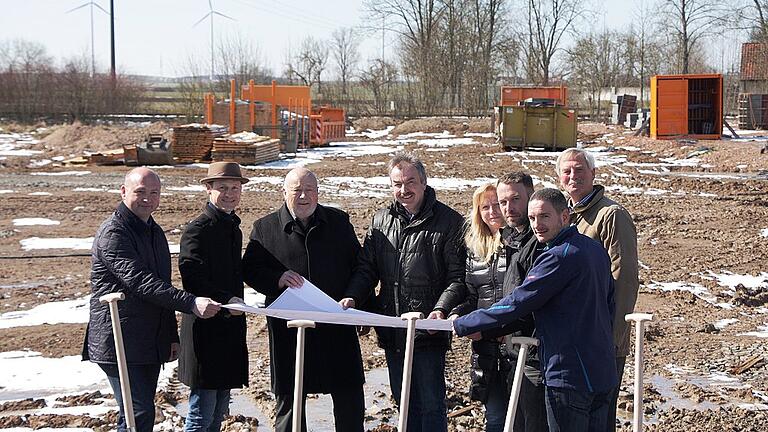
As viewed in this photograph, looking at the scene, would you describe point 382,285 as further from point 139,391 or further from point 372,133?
point 372,133

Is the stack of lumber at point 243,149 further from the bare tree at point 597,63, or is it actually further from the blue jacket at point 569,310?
the bare tree at point 597,63

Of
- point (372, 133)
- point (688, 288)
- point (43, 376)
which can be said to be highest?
point (372, 133)

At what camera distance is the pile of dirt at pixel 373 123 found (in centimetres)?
4928

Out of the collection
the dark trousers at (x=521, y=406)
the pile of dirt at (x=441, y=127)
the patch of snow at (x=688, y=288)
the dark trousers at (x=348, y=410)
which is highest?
the pile of dirt at (x=441, y=127)

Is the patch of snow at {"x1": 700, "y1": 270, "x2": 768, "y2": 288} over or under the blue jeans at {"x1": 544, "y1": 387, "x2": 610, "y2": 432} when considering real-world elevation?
under

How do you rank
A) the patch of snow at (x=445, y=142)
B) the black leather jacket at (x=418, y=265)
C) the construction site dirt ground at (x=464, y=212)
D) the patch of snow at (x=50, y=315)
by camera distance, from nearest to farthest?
1. the black leather jacket at (x=418, y=265)
2. the construction site dirt ground at (x=464, y=212)
3. the patch of snow at (x=50, y=315)
4. the patch of snow at (x=445, y=142)

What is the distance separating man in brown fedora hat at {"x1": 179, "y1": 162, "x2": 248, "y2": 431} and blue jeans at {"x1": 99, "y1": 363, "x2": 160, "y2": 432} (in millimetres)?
245

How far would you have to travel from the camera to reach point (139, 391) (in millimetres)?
4750

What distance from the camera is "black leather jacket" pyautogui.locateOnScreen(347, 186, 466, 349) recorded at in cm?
A: 493

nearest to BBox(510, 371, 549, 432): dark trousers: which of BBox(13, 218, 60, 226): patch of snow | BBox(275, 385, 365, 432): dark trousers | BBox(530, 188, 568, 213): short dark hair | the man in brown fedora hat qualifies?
BBox(530, 188, 568, 213): short dark hair

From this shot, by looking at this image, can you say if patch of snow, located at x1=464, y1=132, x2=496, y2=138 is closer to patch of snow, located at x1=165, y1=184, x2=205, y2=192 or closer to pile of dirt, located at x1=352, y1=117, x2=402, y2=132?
pile of dirt, located at x1=352, y1=117, x2=402, y2=132

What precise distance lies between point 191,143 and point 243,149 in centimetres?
184

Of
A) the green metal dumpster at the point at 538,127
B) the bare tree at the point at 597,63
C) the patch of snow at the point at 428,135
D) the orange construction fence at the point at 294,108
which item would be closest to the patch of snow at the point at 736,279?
the green metal dumpster at the point at 538,127

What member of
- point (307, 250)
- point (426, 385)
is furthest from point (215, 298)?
point (426, 385)
